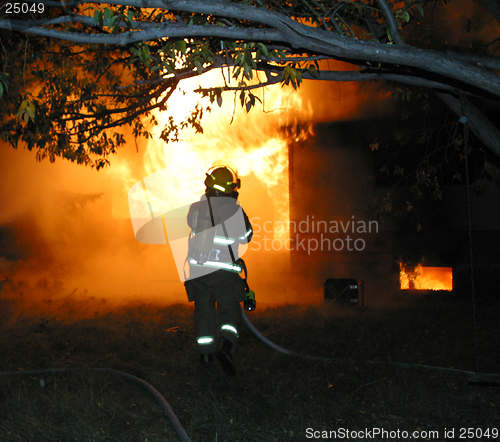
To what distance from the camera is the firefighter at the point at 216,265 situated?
4.00 m

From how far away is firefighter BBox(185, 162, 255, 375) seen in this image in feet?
13.1

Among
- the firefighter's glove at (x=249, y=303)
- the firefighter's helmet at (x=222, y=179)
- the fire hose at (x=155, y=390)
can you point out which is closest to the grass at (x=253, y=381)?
the fire hose at (x=155, y=390)

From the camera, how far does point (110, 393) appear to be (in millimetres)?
3426

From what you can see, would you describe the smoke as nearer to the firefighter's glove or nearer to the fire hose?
the fire hose

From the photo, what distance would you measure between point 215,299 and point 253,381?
84 cm

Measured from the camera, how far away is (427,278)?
342 inches

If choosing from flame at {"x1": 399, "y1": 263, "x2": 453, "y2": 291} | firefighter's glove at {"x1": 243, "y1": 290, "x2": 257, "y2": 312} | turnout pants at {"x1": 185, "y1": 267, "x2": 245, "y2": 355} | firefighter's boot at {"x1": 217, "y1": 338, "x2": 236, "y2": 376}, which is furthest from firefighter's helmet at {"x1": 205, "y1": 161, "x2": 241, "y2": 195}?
flame at {"x1": 399, "y1": 263, "x2": 453, "y2": 291}

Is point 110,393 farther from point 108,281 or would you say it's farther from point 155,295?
point 108,281

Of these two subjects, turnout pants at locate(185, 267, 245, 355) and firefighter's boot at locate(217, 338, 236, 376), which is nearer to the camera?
firefighter's boot at locate(217, 338, 236, 376)

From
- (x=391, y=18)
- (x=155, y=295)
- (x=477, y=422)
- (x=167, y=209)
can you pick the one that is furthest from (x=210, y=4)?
(x=167, y=209)

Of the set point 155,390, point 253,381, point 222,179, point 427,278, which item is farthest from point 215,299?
point 427,278

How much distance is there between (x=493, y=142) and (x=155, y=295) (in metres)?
7.41

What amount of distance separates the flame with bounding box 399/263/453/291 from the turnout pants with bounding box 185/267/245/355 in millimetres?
5238

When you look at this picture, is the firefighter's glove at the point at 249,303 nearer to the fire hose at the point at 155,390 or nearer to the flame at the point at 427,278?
the fire hose at the point at 155,390
